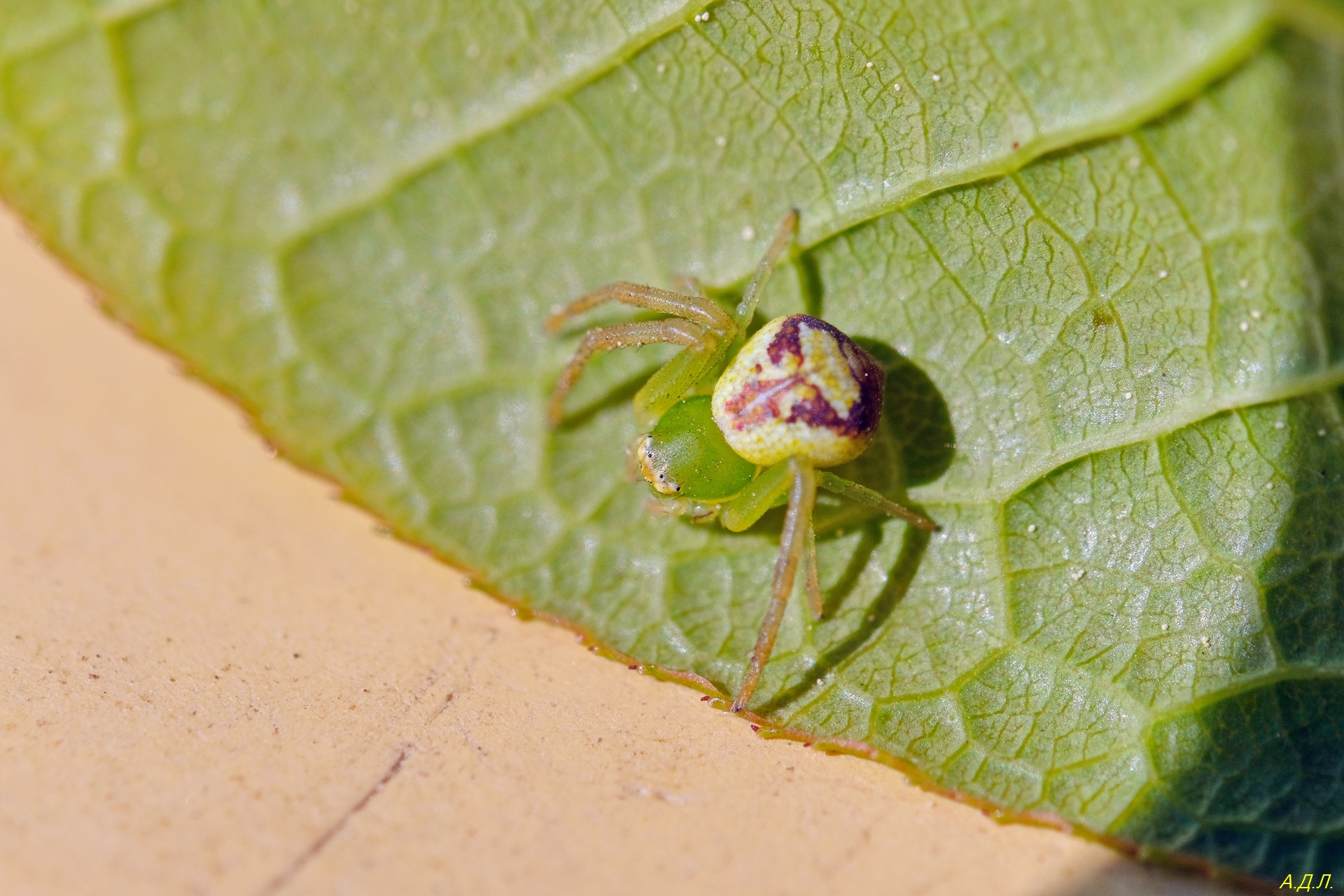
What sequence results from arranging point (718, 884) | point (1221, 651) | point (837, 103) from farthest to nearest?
point (837, 103) → point (1221, 651) → point (718, 884)

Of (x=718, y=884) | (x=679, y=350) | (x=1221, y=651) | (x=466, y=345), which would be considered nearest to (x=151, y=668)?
(x=466, y=345)

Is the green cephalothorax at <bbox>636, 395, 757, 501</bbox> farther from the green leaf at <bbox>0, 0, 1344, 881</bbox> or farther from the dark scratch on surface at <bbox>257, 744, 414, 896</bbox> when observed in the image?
the dark scratch on surface at <bbox>257, 744, 414, 896</bbox>

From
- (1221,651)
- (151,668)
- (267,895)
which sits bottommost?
(267,895)

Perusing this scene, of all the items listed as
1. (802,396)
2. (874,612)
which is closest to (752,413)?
(802,396)

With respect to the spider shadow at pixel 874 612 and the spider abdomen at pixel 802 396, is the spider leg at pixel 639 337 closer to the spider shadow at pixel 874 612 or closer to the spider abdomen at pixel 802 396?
the spider abdomen at pixel 802 396

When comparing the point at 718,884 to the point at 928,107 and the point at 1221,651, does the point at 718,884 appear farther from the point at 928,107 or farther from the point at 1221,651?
the point at 928,107

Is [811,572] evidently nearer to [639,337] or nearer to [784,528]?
[784,528]

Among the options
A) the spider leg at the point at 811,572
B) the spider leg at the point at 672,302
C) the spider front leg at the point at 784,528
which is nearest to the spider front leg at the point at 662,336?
the spider leg at the point at 672,302
